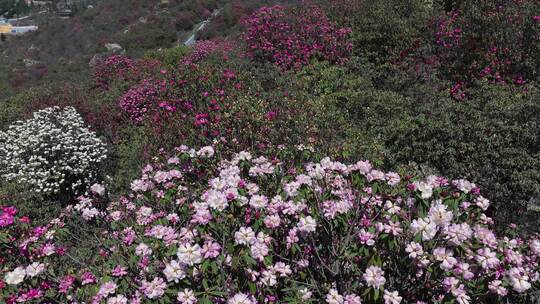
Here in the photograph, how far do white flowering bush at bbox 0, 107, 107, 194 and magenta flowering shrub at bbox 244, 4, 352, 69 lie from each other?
4.70 meters

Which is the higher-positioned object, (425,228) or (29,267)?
(425,228)

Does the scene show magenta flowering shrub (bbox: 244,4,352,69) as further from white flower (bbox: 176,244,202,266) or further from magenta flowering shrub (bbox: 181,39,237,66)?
white flower (bbox: 176,244,202,266)

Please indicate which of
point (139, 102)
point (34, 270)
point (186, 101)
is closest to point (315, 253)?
point (34, 270)

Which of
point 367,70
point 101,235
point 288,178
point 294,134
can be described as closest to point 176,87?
point 294,134

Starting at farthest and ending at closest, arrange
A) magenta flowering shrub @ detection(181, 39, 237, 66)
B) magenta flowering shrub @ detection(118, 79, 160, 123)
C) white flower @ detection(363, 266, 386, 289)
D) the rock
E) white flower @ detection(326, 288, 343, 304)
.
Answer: the rock, magenta flowering shrub @ detection(181, 39, 237, 66), magenta flowering shrub @ detection(118, 79, 160, 123), white flower @ detection(326, 288, 343, 304), white flower @ detection(363, 266, 386, 289)

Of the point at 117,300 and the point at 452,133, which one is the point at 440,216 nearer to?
the point at 117,300

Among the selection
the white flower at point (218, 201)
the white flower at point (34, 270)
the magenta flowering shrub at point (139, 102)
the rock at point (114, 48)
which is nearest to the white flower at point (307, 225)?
the white flower at point (218, 201)

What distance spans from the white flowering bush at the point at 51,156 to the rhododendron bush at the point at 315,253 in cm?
361

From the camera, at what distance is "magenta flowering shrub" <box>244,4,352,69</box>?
9.44 meters

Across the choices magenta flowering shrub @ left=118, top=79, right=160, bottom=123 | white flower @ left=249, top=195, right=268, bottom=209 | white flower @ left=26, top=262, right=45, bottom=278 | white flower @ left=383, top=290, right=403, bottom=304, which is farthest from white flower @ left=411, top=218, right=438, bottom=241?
magenta flowering shrub @ left=118, top=79, right=160, bottom=123

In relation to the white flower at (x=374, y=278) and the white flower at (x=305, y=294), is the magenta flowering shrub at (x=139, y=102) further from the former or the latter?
the white flower at (x=374, y=278)

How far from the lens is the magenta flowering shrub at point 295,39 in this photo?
944 centimetres

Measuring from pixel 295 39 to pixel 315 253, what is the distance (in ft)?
25.7

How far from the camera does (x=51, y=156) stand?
21.3 feet
